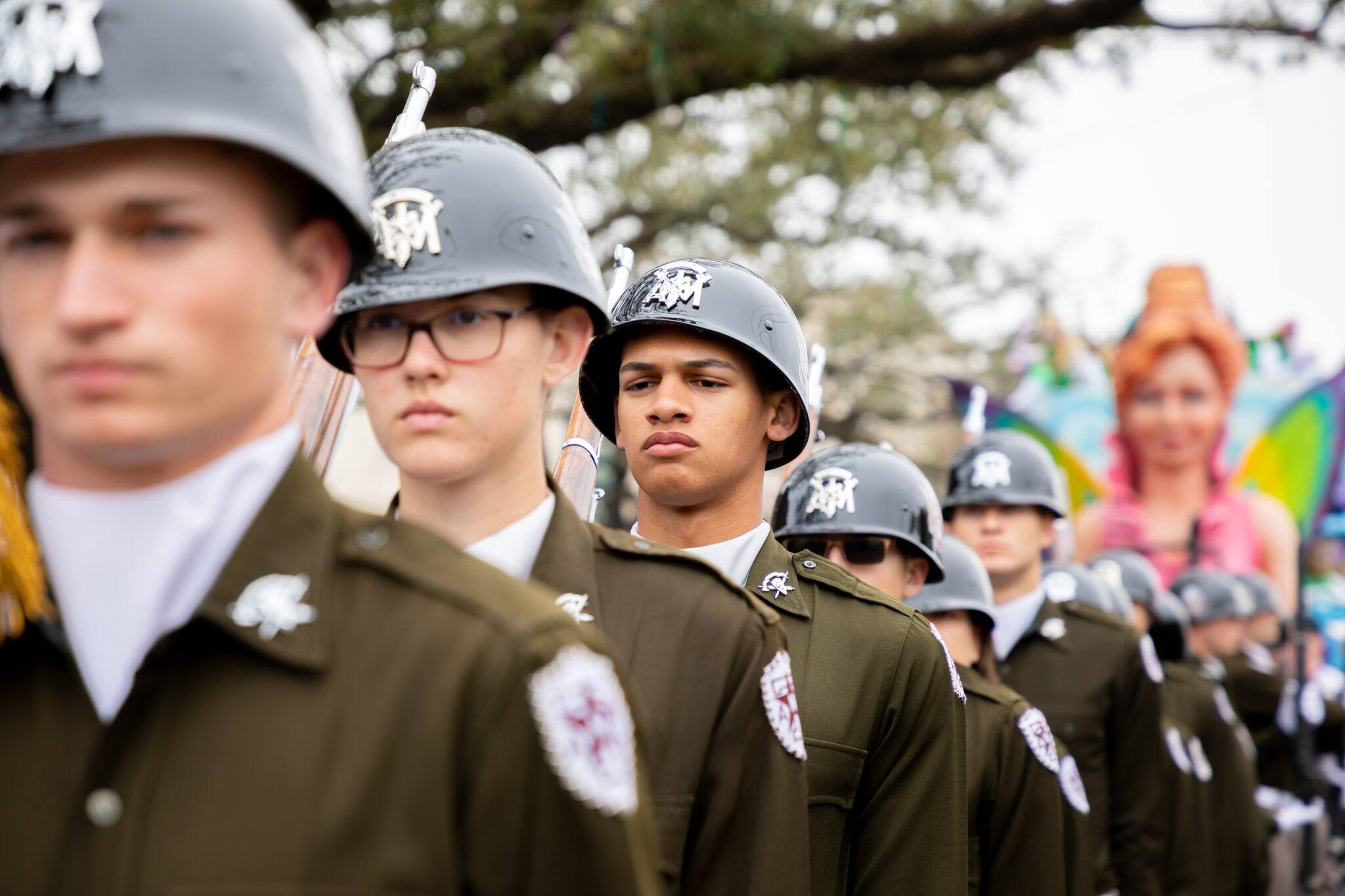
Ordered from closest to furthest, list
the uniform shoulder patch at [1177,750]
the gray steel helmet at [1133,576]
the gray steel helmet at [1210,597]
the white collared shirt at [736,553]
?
1. the white collared shirt at [736,553]
2. the uniform shoulder patch at [1177,750]
3. the gray steel helmet at [1133,576]
4. the gray steel helmet at [1210,597]

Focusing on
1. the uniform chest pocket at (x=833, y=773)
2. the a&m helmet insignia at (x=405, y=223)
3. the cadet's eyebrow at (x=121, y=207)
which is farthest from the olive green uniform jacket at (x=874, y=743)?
the cadet's eyebrow at (x=121, y=207)

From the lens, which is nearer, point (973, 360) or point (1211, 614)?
point (1211, 614)

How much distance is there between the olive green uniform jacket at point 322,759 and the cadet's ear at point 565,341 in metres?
1.21

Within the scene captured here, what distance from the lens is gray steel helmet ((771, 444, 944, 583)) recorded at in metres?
5.09

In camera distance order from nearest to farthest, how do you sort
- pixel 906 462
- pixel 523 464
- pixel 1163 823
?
pixel 523 464
pixel 906 462
pixel 1163 823

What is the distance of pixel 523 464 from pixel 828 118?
35.5ft

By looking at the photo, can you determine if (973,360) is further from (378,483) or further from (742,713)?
(742,713)

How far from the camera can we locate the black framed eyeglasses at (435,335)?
2.70 meters

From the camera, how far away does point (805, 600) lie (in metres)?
3.99

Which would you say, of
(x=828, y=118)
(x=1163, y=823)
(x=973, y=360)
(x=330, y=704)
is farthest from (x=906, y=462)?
(x=973, y=360)

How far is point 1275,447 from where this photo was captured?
2183 cm

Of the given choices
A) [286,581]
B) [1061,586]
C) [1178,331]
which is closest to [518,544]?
[286,581]

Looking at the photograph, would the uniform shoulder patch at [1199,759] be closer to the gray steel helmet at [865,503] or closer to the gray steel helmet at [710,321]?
the gray steel helmet at [865,503]

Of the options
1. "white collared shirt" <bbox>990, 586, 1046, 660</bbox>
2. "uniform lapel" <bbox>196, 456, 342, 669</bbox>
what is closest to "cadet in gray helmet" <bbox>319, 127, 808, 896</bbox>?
"uniform lapel" <bbox>196, 456, 342, 669</bbox>
